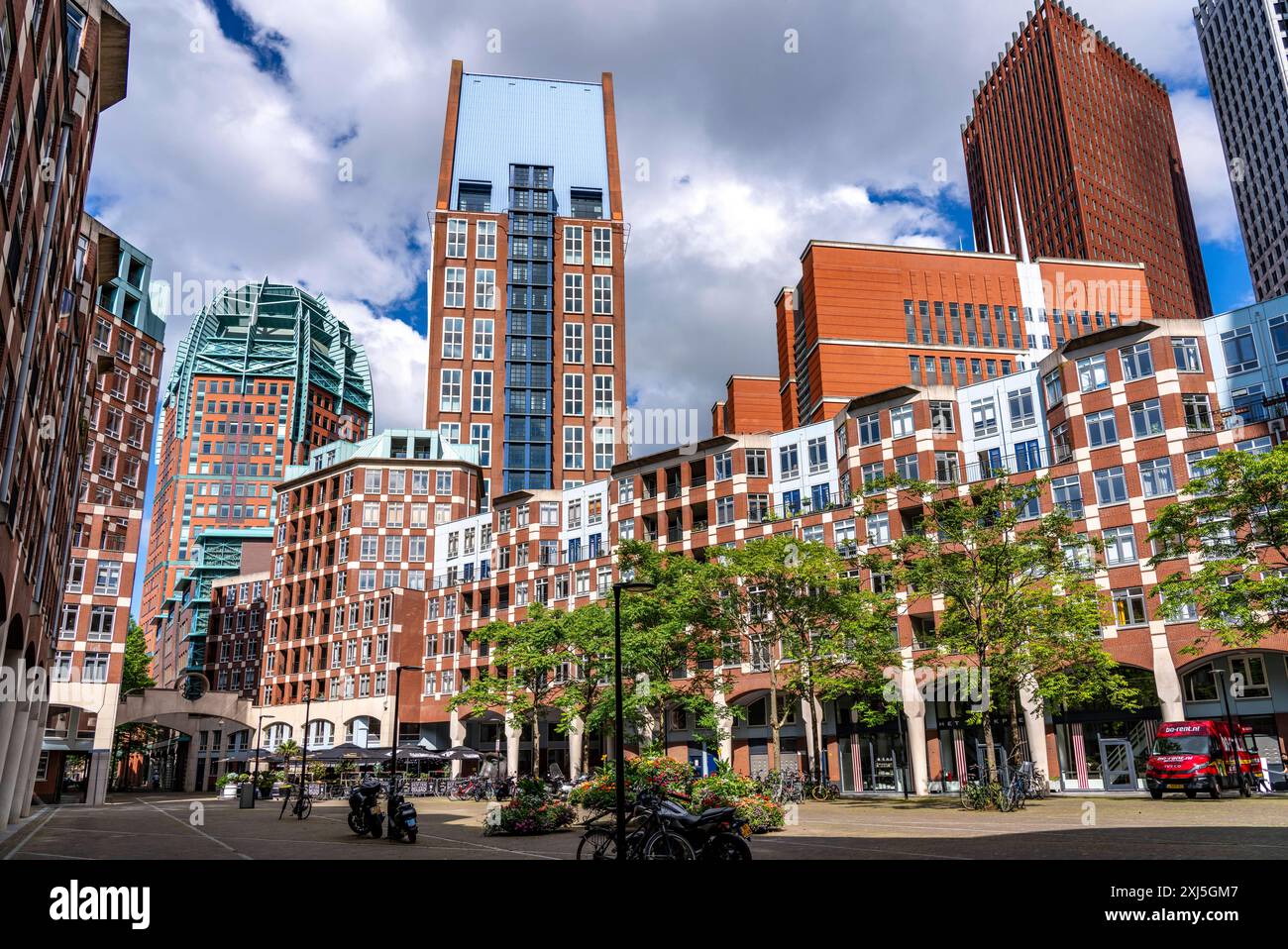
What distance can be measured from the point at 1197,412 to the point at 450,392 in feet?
243

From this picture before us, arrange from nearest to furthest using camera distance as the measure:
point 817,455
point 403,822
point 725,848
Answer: point 725,848 < point 403,822 < point 817,455

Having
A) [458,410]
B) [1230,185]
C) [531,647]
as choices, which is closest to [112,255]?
[531,647]

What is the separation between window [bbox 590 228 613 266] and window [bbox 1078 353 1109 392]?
69.9 metres

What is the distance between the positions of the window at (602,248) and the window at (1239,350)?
7415 centimetres

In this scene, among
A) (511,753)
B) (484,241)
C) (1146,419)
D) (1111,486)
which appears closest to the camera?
(1146,419)

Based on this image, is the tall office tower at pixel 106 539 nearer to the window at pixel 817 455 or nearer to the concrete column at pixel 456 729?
the concrete column at pixel 456 729

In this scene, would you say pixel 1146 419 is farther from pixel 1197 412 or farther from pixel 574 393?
pixel 574 393

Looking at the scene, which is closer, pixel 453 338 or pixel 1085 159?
pixel 453 338

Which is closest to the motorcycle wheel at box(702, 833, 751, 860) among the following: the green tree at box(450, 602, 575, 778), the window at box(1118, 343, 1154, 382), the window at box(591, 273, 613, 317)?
the green tree at box(450, 602, 575, 778)

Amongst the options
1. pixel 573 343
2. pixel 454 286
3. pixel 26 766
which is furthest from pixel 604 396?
pixel 26 766

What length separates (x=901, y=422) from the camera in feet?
183

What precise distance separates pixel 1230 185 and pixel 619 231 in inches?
3566
